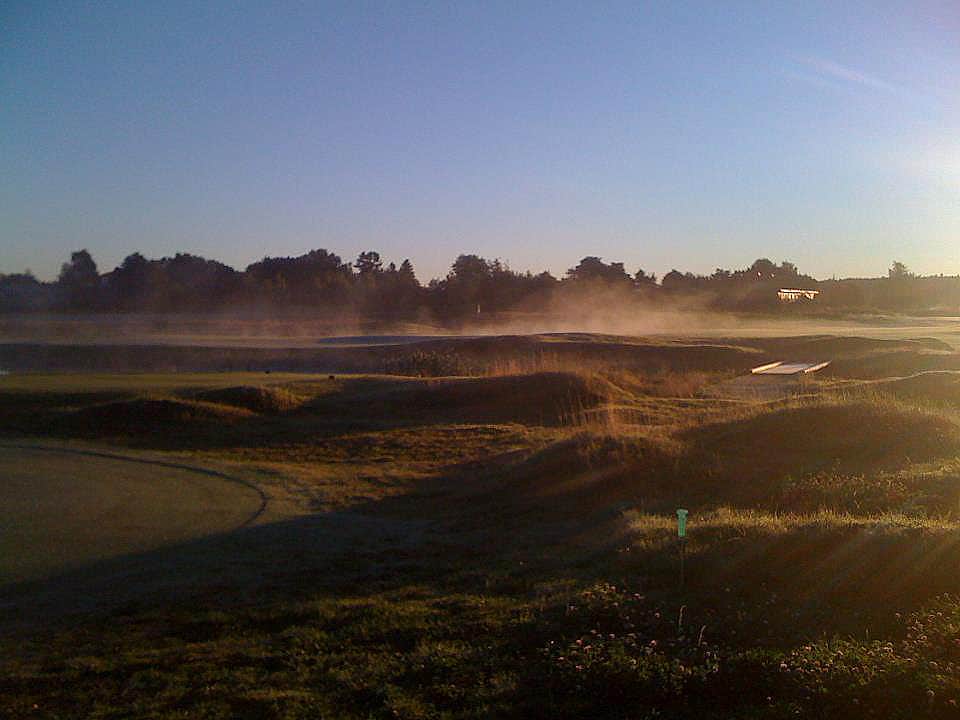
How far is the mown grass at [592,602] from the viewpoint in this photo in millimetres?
5695

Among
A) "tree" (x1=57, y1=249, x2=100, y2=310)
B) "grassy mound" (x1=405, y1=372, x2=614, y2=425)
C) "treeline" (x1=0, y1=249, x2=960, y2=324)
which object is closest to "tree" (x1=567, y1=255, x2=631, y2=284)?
"treeline" (x1=0, y1=249, x2=960, y2=324)

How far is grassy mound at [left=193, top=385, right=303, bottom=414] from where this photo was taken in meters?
25.6

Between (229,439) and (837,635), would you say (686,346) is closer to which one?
(229,439)

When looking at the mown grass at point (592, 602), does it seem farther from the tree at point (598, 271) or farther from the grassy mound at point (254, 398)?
the tree at point (598, 271)

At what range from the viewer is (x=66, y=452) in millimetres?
18375

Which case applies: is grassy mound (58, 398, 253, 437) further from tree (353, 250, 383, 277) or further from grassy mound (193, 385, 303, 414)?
tree (353, 250, 383, 277)

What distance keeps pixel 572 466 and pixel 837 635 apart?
8764mm

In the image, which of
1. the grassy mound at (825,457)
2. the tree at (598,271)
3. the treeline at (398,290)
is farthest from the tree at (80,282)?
the grassy mound at (825,457)

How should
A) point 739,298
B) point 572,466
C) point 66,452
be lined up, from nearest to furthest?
1. point 572,466
2. point 66,452
3. point 739,298

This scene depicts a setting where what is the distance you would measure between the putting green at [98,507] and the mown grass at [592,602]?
3.65 feet

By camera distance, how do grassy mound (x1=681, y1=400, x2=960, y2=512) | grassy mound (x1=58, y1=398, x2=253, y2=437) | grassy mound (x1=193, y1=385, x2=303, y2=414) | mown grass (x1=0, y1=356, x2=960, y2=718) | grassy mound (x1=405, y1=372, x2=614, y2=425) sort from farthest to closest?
grassy mound (x1=405, y1=372, x2=614, y2=425), grassy mound (x1=193, y1=385, x2=303, y2=414), grassy mound (x1=58, y1=398, x2=253, y2=437), grassy mound (x1=681, y1=400, x2=960, y2=512), mown grass (x1=0, y1=356, x2=960, y2=718)

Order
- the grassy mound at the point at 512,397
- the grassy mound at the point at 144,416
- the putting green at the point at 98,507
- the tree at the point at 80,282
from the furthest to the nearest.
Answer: the tree at the point at 80,282, the grassy mound at the point at 512,397, the grassy mound at the point at 144,416, the putting green at the point at 98,507

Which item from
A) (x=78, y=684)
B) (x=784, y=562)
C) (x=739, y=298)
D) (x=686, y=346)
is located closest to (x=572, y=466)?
(x=784, y=562)

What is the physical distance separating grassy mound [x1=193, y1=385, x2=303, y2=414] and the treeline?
60.9 meters
